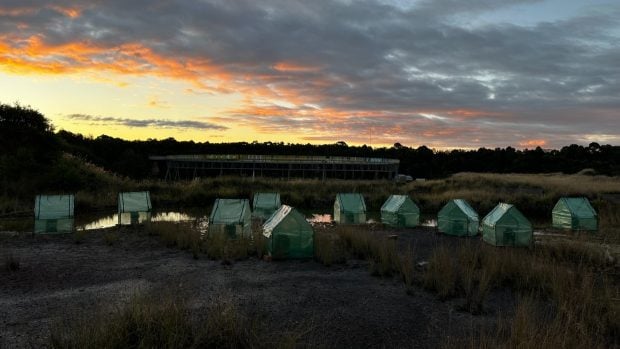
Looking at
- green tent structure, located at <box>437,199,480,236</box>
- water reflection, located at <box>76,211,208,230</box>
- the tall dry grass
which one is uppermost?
green tent structure, located at <box>437,199,480,236</box>

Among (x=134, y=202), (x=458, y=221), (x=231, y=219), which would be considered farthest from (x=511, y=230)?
(x=134, y=202)

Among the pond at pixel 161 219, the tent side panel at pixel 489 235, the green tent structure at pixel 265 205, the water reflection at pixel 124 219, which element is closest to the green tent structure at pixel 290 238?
the tent side panel at pixel 489 235

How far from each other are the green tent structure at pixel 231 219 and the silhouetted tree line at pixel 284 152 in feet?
89.6

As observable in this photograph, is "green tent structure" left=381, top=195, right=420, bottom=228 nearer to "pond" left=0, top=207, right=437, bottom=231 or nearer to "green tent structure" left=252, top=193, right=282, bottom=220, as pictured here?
"pond" left=0, top=207, right=437, bottom=231

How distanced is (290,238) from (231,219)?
3.80 meters

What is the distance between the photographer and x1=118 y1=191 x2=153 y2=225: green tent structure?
66.6 ft

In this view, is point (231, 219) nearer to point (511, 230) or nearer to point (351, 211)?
point (351, 211)

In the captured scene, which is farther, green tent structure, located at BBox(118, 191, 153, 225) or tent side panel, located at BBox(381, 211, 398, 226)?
tent side panel, located at BBox(381, 211, 398, 226)

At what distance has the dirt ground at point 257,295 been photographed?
696cm

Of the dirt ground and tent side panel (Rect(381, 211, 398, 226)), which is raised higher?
tent side panel (Rect(381, 211, 398, 226))

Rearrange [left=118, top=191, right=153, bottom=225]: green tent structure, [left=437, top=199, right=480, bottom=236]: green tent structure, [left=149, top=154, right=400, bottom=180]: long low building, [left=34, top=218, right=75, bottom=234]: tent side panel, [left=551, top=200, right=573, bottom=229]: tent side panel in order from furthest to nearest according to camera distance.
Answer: [left=149, top=154, right=400, bottom=180]: long low building → [left=551, top=200, right=573, bottom=229]: tent side panel → [left=118, top=191, right=153, bottom=225]: green tent structure → [left=437, top=199, right=480, bottom=236]: green tent structure → [left=34, top=218, right=75, bottom=234]: tent side panel

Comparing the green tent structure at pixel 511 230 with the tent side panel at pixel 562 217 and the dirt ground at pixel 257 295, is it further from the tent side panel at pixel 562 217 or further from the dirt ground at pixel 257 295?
the tent side panel at pixel 562 217

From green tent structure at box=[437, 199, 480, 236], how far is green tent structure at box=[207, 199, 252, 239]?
7.97 metres

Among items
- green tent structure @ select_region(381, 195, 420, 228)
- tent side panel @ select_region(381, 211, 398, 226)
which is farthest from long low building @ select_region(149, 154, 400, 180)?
green tent structure @ select_region(381, 195, 420, 228)
